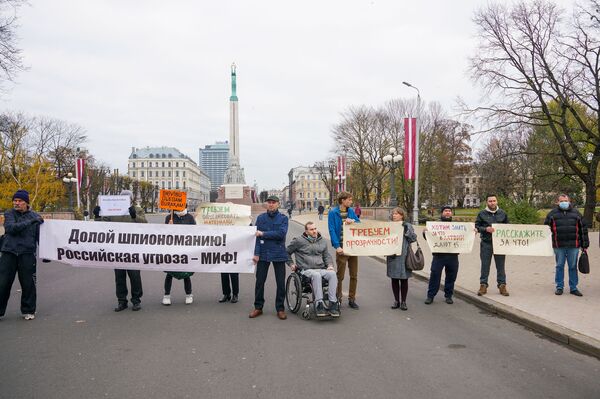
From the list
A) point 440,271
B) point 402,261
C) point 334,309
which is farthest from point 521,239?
point 334,309

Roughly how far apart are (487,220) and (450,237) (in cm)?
79

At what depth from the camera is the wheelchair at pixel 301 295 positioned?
23.2 ft

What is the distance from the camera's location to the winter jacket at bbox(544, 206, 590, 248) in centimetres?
852

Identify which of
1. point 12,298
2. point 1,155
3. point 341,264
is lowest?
point 12,298

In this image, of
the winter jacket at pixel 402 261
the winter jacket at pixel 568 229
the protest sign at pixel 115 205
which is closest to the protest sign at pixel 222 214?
the protest sign at pixel 115 205

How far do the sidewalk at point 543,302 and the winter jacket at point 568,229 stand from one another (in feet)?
3.15

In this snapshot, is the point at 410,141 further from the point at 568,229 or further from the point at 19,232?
the point at 19,232

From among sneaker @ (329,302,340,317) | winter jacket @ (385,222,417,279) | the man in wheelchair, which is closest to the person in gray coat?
winter jacket @ (385,222,417,279)

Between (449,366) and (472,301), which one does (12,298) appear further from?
(472,301)

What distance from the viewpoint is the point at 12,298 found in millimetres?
8578

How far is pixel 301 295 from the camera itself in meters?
7.31

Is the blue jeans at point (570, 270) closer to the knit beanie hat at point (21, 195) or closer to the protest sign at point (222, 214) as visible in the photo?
the protest sign at point (222, 214)

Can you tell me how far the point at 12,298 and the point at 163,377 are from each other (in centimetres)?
565

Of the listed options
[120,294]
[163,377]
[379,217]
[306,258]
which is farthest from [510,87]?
[163,377]
